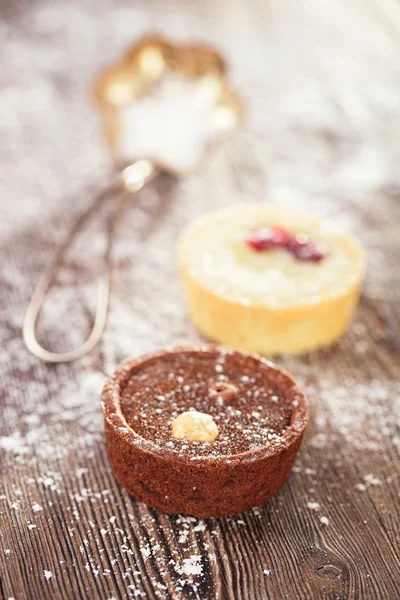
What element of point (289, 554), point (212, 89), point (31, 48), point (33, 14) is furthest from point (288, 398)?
point (33, 14)

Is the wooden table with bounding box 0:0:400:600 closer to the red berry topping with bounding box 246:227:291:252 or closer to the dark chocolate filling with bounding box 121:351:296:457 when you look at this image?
the dark chocolate filling with bounding box 121:351:296:457

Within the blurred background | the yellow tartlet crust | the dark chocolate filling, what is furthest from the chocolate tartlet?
the blurred background

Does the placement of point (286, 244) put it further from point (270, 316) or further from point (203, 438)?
point (203, 438)

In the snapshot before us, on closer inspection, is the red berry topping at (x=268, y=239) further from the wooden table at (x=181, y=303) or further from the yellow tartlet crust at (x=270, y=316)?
the wooden table at (x=181, y=303)

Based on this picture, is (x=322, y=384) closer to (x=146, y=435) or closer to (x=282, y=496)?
(x=282, y=496)

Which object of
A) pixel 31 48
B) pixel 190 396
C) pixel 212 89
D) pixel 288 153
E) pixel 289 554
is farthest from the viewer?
pixel 31 48

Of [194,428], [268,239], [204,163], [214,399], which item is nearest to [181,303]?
[268,239]
